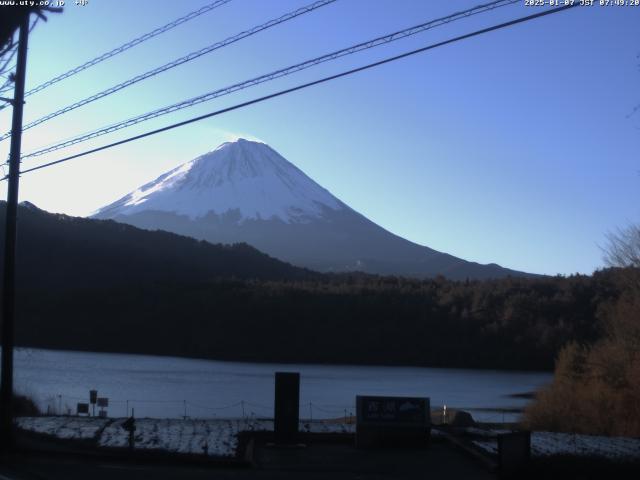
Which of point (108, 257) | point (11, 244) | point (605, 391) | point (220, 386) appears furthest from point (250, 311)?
point (11, 244)

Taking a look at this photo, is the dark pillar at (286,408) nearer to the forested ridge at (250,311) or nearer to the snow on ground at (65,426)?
the snow on ground at (65,426)

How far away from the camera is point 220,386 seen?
48.1m

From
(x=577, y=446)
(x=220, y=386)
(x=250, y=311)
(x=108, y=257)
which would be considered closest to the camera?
(x=577, y=446)

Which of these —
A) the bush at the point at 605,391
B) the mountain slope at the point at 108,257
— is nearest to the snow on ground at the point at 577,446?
the bush at the point at 605,391

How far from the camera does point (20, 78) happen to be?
16.8 meters

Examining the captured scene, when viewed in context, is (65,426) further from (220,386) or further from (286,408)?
(220,386)

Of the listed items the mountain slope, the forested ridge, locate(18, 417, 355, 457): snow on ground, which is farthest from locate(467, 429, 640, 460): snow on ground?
the mountain slope

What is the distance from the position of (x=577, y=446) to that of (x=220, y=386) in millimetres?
32465

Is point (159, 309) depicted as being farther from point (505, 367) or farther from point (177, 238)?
point (505, 367)

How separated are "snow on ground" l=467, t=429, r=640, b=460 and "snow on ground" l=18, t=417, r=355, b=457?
141 inches

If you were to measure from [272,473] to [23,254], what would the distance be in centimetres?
6581

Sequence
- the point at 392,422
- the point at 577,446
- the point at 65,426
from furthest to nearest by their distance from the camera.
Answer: the point at 65,426
the point at 392,422
the point at 577,446

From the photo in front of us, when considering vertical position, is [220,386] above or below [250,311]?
below

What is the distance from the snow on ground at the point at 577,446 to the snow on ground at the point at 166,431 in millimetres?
3584
